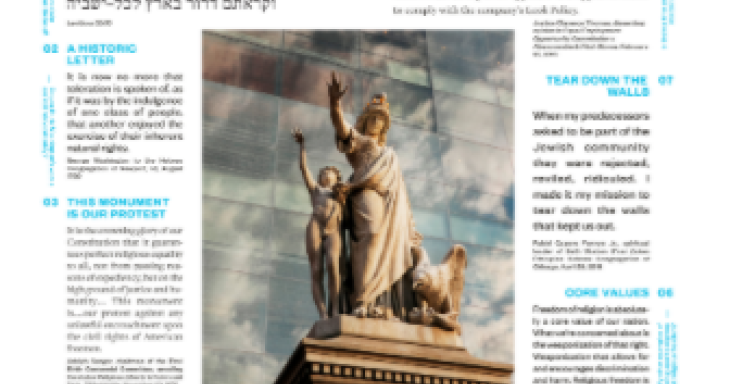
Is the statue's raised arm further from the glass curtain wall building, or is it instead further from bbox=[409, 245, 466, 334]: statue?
the glass curtain wall building

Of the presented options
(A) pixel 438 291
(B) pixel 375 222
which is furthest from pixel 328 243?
(A) pixel 438 291

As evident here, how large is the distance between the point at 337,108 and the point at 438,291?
8.05 ft

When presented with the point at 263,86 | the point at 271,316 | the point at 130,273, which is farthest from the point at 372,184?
the point at 263,86

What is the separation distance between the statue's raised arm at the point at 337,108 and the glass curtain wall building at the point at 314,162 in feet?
24.1

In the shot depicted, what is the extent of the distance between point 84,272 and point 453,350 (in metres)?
4.73

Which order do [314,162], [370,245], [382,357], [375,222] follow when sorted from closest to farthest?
[382,357] → [370,245] → [375,222] → [314,162]

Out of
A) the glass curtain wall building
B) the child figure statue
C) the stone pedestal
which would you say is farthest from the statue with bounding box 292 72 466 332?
the glass curtain wall building

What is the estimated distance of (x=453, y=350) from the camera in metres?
10.3

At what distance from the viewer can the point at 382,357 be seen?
380 inches

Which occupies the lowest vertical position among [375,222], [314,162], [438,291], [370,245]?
[438,291]

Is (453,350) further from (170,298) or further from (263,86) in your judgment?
(263,86)

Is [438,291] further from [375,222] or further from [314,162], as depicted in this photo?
[314,162]

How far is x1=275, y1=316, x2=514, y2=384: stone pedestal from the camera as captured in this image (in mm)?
9398

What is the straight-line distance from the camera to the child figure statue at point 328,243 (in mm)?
10570
